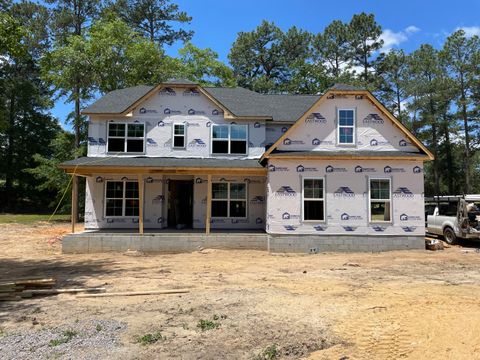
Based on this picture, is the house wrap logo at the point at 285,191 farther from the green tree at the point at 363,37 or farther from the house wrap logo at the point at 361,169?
the green tree at the point at 363,37

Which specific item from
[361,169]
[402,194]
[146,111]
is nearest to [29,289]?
[146,111]

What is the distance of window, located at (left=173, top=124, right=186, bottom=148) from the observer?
1877 cm

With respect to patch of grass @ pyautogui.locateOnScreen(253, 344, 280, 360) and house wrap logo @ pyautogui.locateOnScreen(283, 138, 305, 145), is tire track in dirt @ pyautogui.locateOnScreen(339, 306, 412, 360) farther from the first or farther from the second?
house wrap logo @ pyautogui.locateOnScreen(283, 138, 305, 145)

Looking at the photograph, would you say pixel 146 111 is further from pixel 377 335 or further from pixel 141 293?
pixel 377 335

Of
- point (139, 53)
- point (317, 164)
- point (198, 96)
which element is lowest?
point (317, 164)

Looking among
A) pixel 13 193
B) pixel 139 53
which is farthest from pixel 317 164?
pixel 13 193

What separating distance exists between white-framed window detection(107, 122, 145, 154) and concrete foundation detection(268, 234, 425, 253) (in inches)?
310

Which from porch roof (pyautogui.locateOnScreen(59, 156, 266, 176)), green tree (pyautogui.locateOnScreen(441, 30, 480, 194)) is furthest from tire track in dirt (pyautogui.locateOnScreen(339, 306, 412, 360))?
green tree (pyautogui.locateOnScreen(441, 30, 480, 194))

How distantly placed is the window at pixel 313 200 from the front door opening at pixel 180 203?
6.10 m

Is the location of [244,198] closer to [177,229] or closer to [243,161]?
[243,161]

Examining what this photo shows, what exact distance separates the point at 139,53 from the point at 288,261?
959 inches

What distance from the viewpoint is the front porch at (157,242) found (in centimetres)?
1559

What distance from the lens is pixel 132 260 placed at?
13883 mm

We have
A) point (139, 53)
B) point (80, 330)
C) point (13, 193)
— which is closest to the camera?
point (80, 330)
